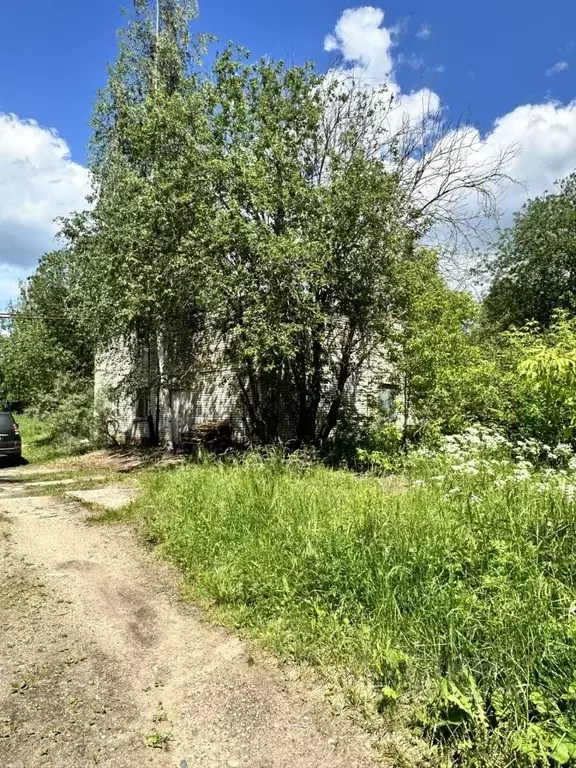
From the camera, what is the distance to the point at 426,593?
3535 mm

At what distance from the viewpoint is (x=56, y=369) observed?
23.8 m

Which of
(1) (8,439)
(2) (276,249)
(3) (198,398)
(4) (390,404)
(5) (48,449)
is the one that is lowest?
(5) (48,449)

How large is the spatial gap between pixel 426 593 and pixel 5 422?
48.7 ft

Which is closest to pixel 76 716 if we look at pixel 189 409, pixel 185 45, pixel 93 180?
pixel 189 409

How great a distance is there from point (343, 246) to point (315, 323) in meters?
1.77

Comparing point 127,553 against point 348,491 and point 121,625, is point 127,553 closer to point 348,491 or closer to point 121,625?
point 121,625

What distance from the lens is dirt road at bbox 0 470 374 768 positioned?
8.55ft

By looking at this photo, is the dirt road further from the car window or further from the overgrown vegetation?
the car window

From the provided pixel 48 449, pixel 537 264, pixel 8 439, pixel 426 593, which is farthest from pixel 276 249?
pixel 537 264

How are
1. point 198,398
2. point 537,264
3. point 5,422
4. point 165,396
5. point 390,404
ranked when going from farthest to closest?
point 537,264
point 198,398
point 165,396
point 5,422
point 390,404

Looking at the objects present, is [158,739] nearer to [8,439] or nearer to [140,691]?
[140,691]

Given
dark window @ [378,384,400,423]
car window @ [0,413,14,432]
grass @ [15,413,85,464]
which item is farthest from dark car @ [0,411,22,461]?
dark window @ [378,384,400,423]

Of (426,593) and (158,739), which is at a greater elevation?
(426,593)

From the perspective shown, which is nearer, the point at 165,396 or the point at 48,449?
the point at 165,396
